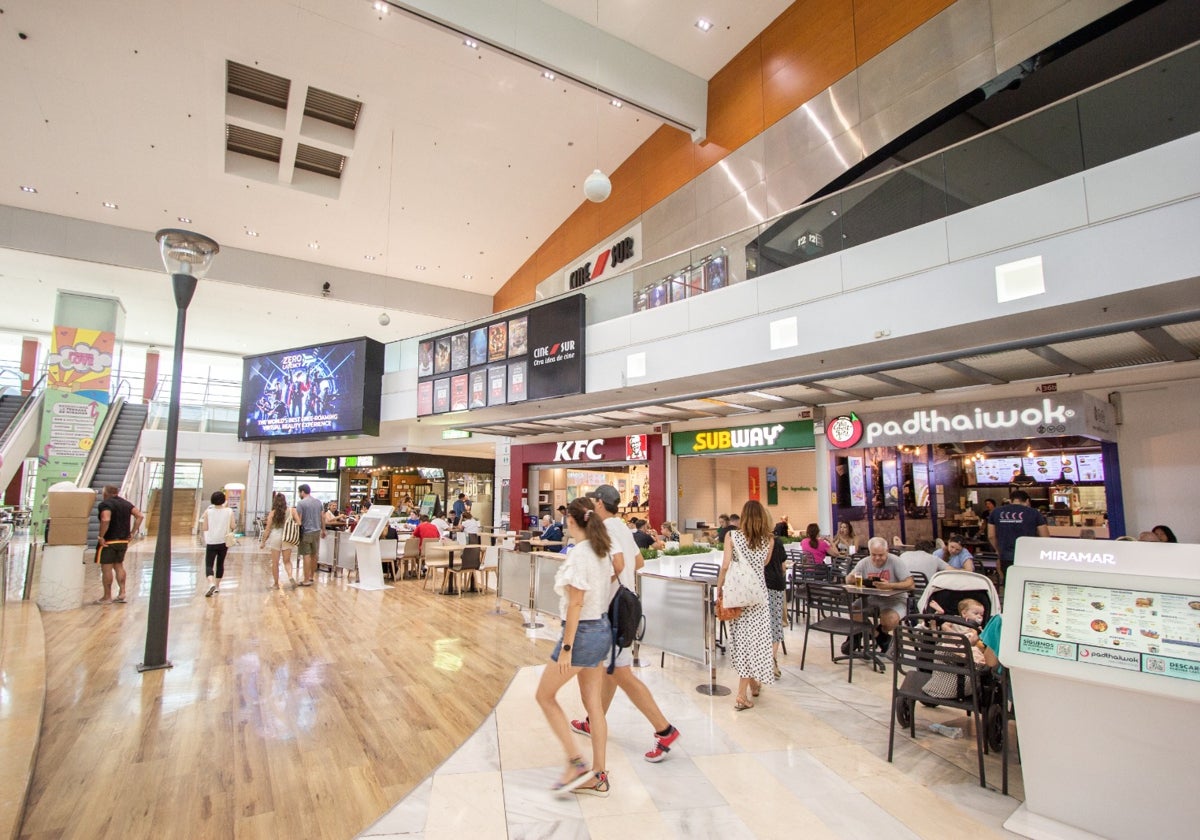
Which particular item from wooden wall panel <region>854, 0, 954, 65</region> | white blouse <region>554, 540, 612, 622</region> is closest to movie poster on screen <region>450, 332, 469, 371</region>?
wooden wall panel <region>854, 0, 954, 65</region>

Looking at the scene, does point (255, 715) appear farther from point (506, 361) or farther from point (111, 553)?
point (506, 361)

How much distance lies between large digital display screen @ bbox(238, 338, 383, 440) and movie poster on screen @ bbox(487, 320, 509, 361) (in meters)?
3.80

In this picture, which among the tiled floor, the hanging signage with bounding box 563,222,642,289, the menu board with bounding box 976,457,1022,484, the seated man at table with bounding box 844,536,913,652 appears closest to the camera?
the tiled floor

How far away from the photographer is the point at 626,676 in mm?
3115

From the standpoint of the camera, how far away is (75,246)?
44.6ft

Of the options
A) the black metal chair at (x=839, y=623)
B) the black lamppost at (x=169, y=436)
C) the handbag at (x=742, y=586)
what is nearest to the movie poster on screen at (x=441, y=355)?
the black lamppost at (x=169, y=436)

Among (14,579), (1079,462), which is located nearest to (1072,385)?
(1079,462)

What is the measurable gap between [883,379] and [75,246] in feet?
56.9

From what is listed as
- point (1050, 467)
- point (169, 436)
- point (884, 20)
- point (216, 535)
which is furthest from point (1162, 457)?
point (216, 535)

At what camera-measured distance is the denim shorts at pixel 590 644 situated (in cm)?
291

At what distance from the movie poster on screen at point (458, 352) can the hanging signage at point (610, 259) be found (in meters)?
2.77

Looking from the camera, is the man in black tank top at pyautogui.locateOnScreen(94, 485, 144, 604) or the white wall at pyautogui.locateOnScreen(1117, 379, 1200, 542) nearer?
the white wall at pyautogui.locateOnScreen(1117, 379, 1200, 542)

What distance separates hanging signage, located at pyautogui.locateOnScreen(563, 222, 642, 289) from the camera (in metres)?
12.5

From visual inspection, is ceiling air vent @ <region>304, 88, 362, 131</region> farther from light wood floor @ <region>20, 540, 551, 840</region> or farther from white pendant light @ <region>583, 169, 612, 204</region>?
light wood floor @ <region>20, 540, 551, 840</region>
